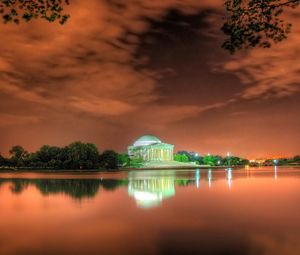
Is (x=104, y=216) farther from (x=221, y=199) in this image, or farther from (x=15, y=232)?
(x=221, y=199)

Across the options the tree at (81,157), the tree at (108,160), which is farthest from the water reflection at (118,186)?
the tree at (108,160)

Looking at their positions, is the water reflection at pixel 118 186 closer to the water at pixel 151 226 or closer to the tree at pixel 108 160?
the water at pixel 151 226

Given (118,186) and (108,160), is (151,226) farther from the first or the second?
(108,160)

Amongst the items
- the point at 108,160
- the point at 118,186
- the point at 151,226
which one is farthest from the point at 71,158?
the point at 151,226

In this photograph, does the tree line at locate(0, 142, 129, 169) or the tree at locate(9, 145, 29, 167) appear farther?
the tree at locate(9, 145, 29, 167)

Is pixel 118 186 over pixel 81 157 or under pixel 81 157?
under

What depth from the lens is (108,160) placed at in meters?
134

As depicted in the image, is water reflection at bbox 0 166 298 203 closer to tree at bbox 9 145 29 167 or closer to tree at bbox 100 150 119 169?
tree at bbox 100 150 119 169

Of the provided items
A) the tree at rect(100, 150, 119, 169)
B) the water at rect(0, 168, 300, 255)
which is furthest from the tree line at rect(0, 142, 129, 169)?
the water at rect(0, 168, 300, 255)

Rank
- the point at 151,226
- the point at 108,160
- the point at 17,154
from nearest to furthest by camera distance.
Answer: the point at 151,226, the point at 108,160, the point at 17,154

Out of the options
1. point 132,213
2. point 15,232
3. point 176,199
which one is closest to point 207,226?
point 132,213

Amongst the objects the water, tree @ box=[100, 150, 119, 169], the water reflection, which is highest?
tree @ box=[100, 150, 119, 169]

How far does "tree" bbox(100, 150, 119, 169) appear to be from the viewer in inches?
5251

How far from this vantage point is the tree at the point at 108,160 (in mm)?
133375
